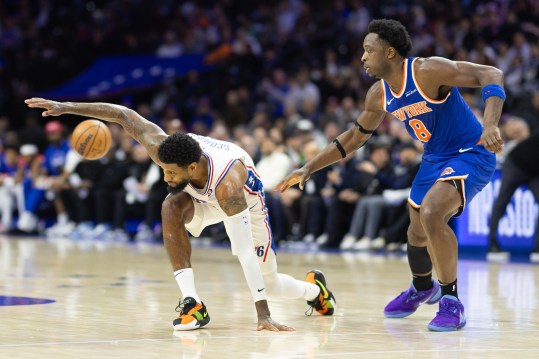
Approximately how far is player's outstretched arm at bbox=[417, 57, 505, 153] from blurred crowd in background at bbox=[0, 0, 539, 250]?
684 centimetres

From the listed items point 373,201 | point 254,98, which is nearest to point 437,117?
point 373,201

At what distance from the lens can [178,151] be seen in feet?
19.3

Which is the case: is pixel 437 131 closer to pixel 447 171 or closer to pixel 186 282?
pixel 447 171

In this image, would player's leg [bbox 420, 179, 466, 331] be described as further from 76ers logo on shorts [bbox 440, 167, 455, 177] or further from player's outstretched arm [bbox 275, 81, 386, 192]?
player's outstretched arm [bbox 275, 81, 386, 192]

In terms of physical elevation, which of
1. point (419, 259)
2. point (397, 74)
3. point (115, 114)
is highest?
point (397, 74)

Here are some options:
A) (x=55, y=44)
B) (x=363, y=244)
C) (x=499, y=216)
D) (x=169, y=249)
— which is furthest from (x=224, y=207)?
(x=55, y=44)

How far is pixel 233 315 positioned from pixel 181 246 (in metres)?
0.81

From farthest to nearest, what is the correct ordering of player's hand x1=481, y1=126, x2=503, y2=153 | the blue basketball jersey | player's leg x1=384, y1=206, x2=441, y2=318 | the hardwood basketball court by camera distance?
player's leg x1=384, y1=206, x2=441, y2=318
the blue basketball jersey
player's hand x1=481, y1=126, x2=503, y2=153
the hardwood basketball court

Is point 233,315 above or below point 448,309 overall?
below

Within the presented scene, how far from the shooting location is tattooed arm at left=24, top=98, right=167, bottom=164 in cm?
636

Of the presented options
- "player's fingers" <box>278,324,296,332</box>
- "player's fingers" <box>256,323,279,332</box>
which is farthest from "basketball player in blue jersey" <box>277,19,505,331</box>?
"player's fingers" <box>256,323,279,332</box>

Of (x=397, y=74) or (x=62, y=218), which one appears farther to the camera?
(x=62, y=218)

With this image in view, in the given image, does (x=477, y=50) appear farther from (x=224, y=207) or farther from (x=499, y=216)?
(x=224, y=207)

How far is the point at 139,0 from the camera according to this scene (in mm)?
24312
